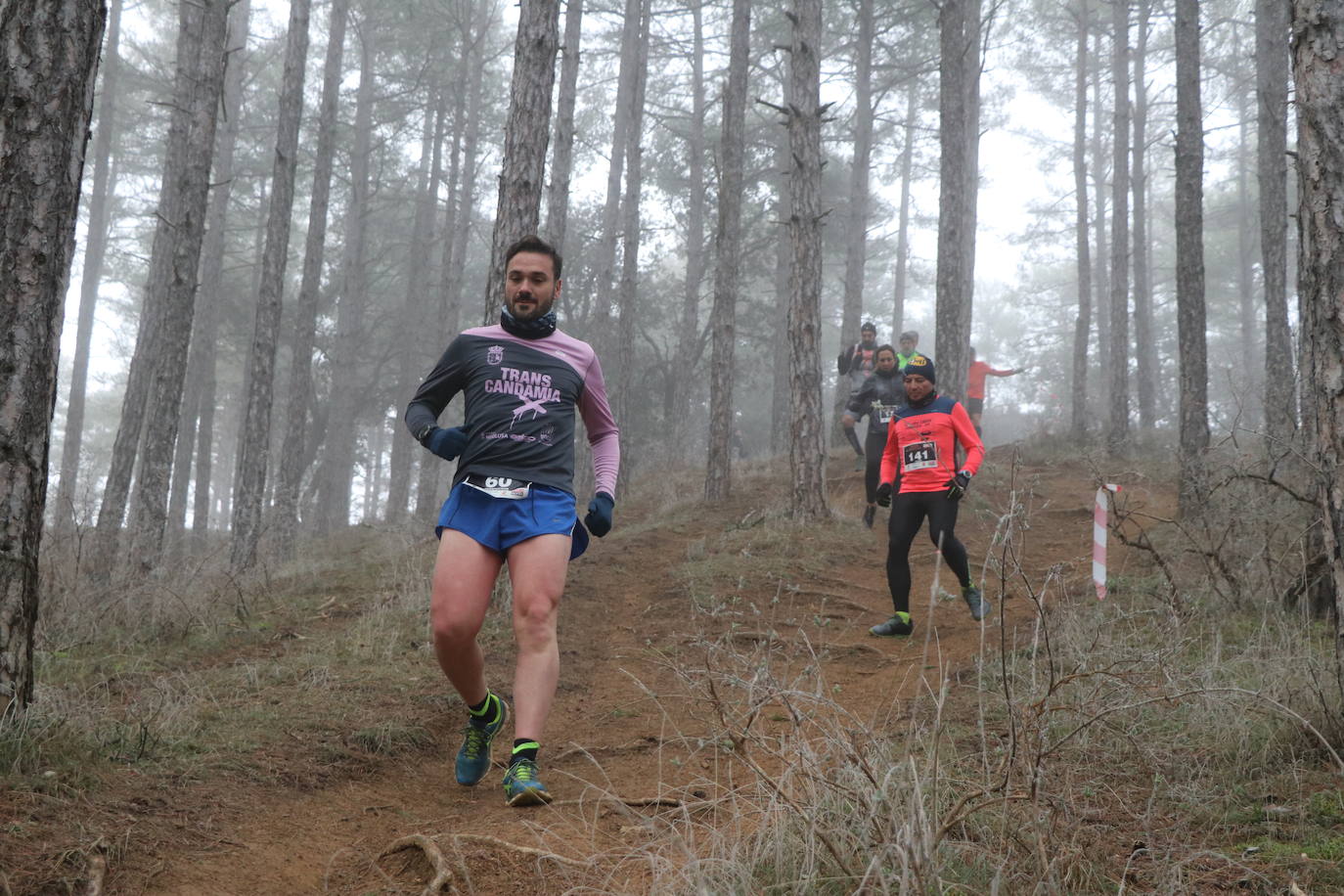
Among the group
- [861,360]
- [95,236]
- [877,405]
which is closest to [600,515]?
[877,405]

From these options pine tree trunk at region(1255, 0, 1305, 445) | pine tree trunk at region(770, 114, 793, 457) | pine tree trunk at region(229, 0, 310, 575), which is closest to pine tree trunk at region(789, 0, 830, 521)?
pine tree trunk at region(1255, 0, 1305, 445)

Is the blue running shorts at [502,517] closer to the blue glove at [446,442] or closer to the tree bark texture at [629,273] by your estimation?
the blue glove at [446,442]

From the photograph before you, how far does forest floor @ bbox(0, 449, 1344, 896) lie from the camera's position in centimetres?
272

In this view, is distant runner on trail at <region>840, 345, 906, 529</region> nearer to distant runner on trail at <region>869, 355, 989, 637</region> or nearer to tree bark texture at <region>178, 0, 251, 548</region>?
distant runner on trail at <region>869, 355, 989, 637</region>

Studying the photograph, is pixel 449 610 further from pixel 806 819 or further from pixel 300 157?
pixel 300 157

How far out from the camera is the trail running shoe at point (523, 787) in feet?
11.0

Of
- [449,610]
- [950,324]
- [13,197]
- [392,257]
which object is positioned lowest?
[449,610]

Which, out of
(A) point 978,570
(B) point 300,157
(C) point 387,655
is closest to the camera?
(C) point 387,655

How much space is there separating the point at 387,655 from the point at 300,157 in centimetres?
2484

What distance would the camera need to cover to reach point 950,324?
14234 mm

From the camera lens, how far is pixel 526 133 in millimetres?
7801

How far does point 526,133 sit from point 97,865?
6460 mm

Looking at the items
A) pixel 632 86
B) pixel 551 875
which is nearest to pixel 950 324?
pixel 632 86

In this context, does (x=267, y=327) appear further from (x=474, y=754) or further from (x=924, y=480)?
(x=474, y=754)
